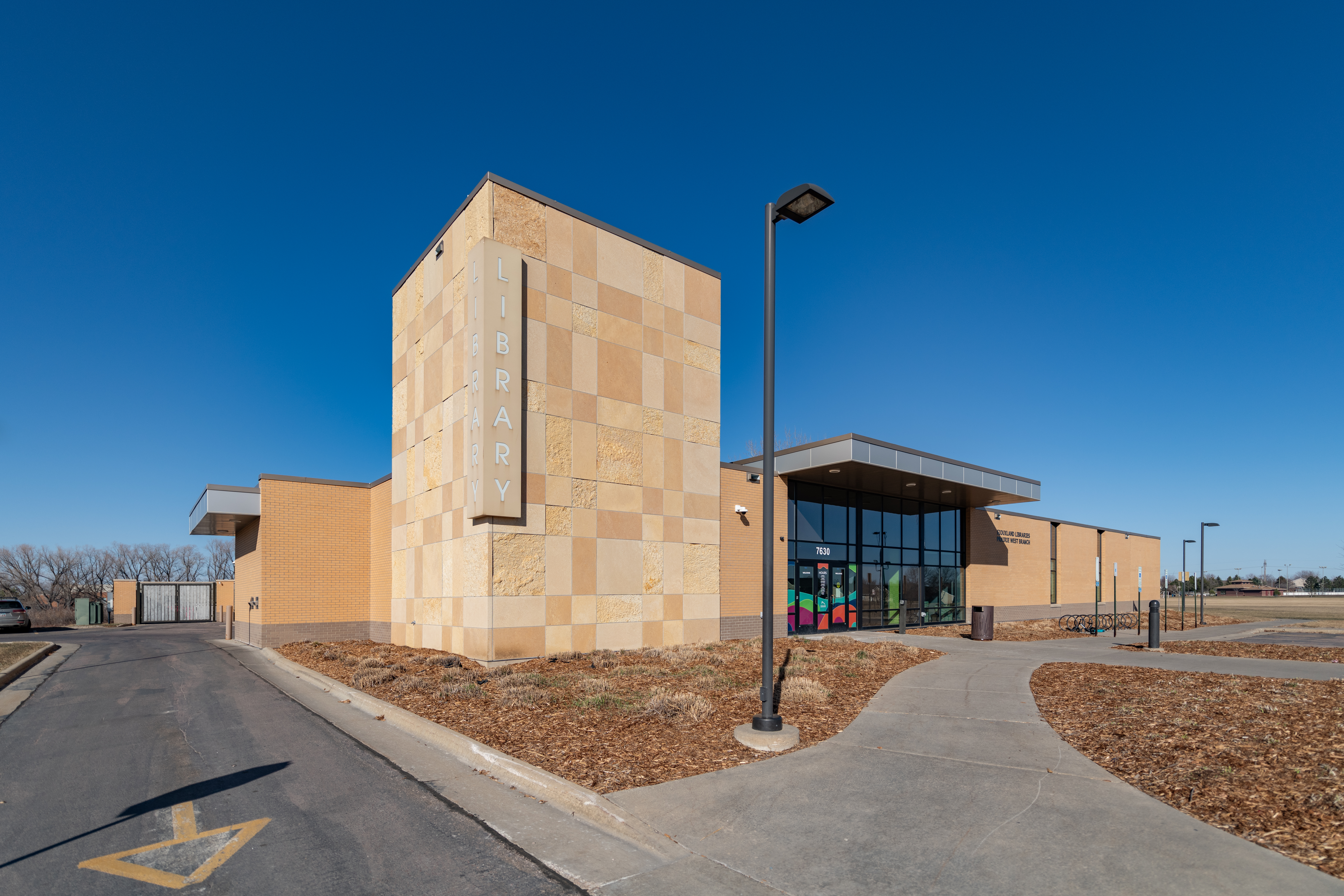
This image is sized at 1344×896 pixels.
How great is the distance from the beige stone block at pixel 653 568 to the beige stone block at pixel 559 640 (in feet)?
8.13

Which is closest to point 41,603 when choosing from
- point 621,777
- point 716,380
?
point 716,380

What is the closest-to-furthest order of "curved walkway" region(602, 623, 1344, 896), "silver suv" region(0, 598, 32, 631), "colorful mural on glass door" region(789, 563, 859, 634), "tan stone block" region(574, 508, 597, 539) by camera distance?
"curved walkway" region(602, 623, 1344, 896), "tan stone block" region(574, 508, 597, 539), "colorful mural on glass door" region(789, 563, 859, 634), "silver suv" region(0, 598, 32, 631)

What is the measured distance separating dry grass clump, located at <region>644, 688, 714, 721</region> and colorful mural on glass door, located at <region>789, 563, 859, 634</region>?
14.7 m

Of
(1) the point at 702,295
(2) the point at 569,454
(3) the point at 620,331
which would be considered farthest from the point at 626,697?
(1) the point at 702,295

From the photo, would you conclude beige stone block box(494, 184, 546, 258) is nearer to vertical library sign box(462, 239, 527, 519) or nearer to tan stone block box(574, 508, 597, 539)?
vertical library sign box(462, 239, 527, 519)

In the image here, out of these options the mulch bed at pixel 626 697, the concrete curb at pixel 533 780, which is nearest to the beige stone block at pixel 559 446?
the mulch bed at pixel 626 697

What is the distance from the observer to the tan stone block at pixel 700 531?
19.6 m

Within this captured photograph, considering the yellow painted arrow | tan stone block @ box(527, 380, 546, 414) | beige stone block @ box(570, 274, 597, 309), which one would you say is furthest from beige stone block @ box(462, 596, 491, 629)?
the yellow painted arrow

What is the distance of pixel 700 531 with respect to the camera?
20.1 metres

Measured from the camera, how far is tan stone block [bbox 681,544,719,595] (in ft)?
64.2

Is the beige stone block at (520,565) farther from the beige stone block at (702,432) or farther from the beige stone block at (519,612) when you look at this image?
the beige stone block at (702,432)

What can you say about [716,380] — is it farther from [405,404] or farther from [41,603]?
[41,603]

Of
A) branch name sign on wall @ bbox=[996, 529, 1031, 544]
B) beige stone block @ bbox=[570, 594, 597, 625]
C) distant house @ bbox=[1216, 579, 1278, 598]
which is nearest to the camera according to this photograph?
beige stone block @ bbox=[570, 594, 597, 625]

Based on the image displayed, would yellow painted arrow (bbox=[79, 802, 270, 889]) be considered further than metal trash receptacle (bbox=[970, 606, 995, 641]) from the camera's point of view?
No
